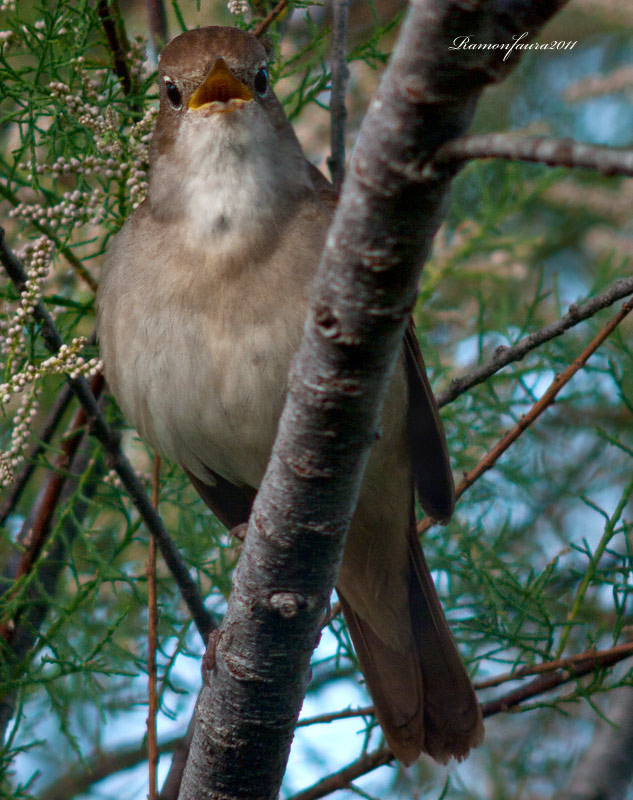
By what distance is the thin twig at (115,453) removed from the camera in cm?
211

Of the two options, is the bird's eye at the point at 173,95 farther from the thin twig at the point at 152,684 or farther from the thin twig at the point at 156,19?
the thin twig at the point at 152,684

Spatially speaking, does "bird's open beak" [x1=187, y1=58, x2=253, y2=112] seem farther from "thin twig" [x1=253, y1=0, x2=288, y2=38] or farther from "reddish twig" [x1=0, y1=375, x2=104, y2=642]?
"reddish twig" [x1=0, y1=375, x2=104, y2=642]

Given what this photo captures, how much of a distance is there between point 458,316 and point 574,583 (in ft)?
3.66

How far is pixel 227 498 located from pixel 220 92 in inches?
49.1

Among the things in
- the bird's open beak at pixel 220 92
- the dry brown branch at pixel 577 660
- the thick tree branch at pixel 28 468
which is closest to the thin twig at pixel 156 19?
the bird's open beak at pixel 220 92

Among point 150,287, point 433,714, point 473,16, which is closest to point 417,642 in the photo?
point 433,714

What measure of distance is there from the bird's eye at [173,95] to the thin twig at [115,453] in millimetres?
781

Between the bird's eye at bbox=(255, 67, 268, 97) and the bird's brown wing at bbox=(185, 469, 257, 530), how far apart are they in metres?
1.13

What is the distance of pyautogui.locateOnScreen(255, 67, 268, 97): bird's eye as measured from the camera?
2.65 meters

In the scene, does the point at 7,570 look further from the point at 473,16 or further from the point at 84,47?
the point at 473,16

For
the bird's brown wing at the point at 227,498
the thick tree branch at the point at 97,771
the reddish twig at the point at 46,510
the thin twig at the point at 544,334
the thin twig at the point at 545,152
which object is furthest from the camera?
the thick tree branch at the point at 97,771

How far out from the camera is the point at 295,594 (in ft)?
6.14

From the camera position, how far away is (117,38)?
2691 millimetres

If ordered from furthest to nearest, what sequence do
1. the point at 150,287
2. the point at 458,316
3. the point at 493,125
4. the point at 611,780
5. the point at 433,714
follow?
the point at 493,125
the point at 458,316
the point at 611,780
the point at 433,714
the point at 150,287
